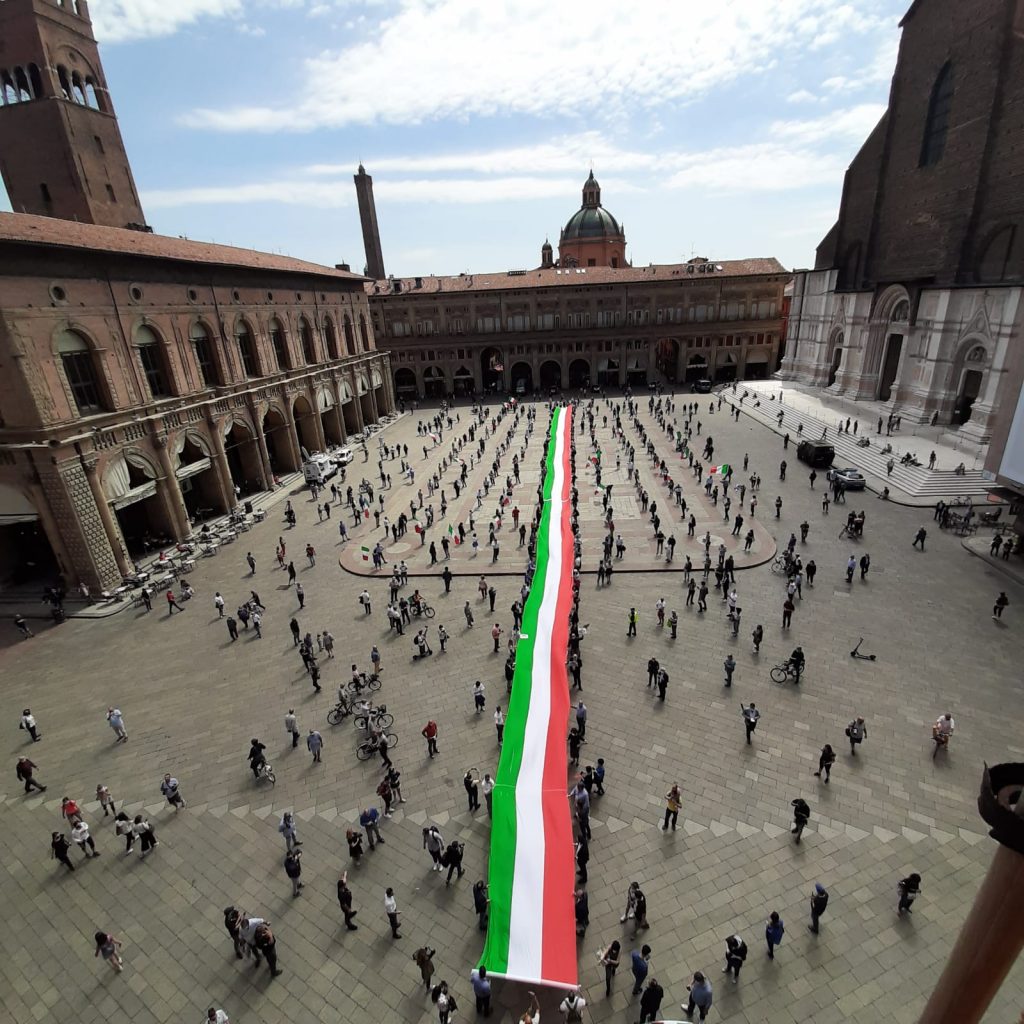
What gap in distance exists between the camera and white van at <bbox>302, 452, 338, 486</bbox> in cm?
4056

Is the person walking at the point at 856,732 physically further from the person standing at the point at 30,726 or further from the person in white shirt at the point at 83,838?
the person standing at the point at 30,726

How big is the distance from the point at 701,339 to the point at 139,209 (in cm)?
5814

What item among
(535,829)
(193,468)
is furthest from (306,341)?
(535,829)

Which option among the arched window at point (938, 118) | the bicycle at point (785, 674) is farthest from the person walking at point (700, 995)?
the arched window at point (938, 118)

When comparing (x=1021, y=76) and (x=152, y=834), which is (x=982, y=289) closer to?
(x=1021, y=76)

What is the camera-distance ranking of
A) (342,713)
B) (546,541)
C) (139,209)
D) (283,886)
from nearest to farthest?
(283,886)
(342,713)
(546,541)
(139,209)

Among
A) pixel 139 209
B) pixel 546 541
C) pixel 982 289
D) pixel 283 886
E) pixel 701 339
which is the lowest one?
pixel 283 886

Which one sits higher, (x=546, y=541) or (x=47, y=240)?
(x=47, y=240)

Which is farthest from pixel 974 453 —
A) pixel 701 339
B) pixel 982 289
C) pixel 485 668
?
pixel 701 339

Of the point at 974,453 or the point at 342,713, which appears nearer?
the point at 342,713

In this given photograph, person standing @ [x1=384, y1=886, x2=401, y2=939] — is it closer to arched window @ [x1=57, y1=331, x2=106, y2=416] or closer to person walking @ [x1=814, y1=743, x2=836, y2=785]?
person walking @ [x1=814, y1=743, x2=836, y2=785]

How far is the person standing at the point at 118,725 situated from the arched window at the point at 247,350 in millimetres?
26758

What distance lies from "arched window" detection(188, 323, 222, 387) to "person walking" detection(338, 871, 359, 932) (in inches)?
1233

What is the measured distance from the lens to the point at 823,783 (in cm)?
1408
